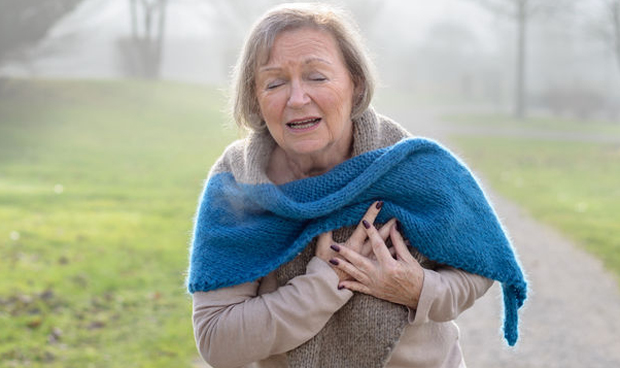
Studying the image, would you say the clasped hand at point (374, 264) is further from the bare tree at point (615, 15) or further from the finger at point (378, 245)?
the bare tree at point (615, 15)

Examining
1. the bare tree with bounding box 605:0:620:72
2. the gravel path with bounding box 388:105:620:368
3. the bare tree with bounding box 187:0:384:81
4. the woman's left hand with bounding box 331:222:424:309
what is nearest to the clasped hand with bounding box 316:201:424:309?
the woman's left hand with bounding box 331:222:424:309

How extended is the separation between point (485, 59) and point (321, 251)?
51607mm

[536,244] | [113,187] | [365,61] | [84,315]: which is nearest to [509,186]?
[536,244]

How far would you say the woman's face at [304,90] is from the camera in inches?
75.1

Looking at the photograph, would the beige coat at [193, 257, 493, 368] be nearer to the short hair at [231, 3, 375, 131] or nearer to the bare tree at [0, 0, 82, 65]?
the short hair at [231, 3, 375, 131]

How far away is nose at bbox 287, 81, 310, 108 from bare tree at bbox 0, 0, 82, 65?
1889 cm

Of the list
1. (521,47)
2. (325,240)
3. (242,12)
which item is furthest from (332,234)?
(242,12)

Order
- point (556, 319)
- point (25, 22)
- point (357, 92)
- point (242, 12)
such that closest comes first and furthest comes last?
point (357, 92)
point (556, 319)
point (25, 22)
point (242, 12)

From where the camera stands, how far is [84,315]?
5254 mm

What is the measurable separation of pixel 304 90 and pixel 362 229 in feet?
1.53

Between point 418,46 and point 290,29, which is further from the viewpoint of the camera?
point 418,46

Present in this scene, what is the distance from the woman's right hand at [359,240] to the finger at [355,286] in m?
0.09

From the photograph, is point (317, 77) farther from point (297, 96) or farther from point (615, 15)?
point (615, 15)

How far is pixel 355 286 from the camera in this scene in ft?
6.13
